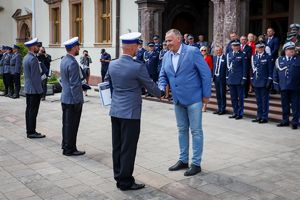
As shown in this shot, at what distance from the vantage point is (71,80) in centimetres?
630

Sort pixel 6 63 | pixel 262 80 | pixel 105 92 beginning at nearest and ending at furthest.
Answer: pixel 105 92, pixel 262 80, pixel 6 63

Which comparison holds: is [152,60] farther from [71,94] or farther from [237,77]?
[71,94]

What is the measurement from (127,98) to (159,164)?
1.42 metres

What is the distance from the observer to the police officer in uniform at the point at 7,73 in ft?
47.7

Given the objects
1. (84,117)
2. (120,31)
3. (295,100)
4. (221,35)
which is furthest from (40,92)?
(120,31)

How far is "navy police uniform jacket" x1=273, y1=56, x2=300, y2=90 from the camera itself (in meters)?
8.34

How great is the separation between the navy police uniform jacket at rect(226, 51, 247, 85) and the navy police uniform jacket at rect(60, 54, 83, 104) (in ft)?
14.1

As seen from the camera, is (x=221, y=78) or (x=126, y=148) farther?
(x=221, y=78)

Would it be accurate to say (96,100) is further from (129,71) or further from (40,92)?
(129,71)

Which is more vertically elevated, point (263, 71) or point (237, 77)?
point (263, 71)

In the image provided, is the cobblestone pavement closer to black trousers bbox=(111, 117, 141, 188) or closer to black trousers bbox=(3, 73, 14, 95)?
black trousers bbox=(111, 117, 141, 188)

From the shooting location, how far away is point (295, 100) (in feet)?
27.8

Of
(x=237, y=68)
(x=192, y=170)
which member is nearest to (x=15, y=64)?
(x=237, y=68)

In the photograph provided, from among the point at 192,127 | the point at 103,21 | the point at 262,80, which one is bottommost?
the point at 192,127
